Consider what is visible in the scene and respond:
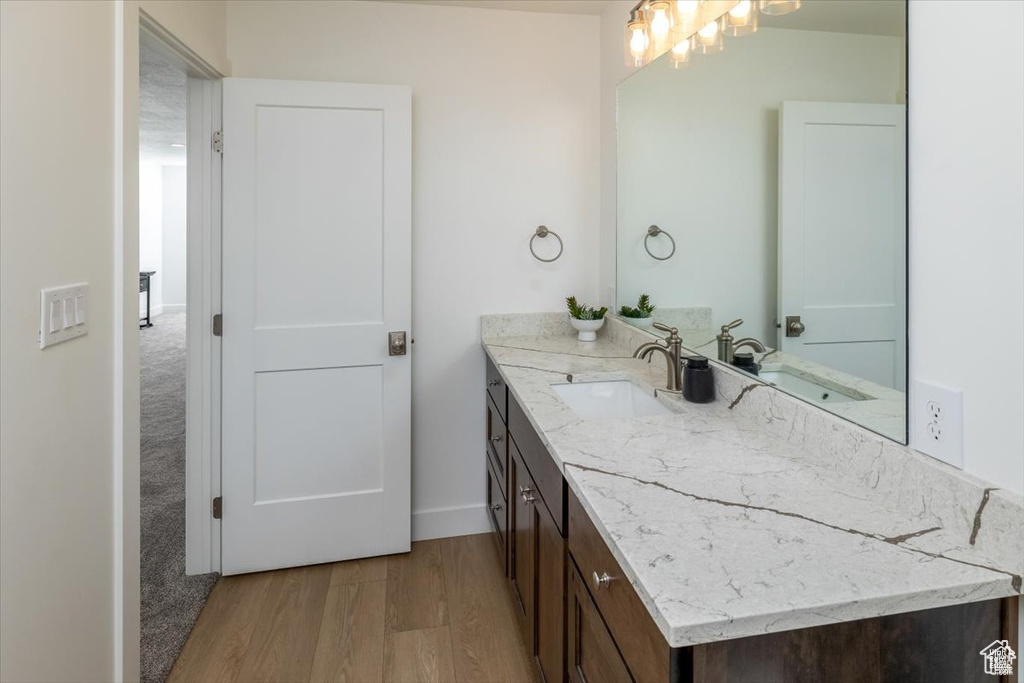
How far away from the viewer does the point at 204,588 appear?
2252 mm

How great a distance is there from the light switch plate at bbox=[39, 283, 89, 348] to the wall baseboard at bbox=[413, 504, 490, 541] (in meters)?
1.68

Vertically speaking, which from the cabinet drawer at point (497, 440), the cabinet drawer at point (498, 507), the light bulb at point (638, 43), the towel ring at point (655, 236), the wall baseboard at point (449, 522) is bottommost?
the wall baseboard at point (449, 522)

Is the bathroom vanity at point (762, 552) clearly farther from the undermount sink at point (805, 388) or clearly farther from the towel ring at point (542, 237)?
the towel ring at point (542, 237)

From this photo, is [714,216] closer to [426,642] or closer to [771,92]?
[771,92]

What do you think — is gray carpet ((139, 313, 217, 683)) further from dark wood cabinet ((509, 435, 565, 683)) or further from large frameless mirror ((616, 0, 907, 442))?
large frameless mirror ((616, 0, 907, 442))

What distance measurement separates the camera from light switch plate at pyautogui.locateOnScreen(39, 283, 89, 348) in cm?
115

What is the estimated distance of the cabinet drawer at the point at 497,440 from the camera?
210 centimetres

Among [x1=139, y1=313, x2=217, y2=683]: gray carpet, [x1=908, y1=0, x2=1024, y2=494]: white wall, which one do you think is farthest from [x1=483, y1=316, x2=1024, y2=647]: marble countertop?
[x1=139, y1=313, x2=217, y2=683]: gray carpet

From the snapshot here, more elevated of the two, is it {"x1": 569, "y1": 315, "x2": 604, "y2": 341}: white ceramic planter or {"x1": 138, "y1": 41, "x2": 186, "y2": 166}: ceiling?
{"x1": 138, "y1": 41, "x2": 186, "y2": 166}: ceiling

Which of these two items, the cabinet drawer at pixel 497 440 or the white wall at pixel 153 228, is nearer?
the cabinet drawer at pixel 497 440

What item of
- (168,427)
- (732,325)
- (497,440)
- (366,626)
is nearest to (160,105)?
(168,427)

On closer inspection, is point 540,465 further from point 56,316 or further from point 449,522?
point 449,522

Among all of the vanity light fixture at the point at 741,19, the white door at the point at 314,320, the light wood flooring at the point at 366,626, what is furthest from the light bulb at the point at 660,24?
the light wood flooring at the point at 366,626

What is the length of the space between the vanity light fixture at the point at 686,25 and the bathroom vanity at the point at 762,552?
3.15 feet
